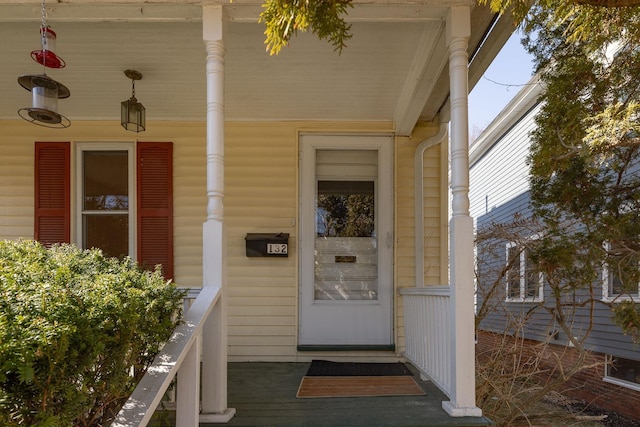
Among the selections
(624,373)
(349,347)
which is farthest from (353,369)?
(624,373)

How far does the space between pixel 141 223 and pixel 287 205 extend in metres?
1.45

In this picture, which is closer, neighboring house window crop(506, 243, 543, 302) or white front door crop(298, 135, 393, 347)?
neighboring house window crop(506, 243, 543, 302)

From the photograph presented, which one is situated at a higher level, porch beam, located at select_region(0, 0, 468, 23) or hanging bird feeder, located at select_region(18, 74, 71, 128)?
porch beam, located at select_region(0, 0, 468, 23)

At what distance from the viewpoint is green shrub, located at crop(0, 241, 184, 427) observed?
4.41ft

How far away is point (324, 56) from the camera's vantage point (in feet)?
11.5

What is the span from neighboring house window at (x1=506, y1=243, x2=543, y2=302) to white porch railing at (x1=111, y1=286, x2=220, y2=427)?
2.84m

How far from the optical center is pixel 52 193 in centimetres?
453

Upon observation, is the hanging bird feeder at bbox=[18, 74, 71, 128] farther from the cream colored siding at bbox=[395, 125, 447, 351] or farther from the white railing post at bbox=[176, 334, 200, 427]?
the cream colored siding at bbox=[395, 125, 447, 351]

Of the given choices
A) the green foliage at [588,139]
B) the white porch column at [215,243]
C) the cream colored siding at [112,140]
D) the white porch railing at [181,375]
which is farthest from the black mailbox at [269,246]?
the green foliage at [588,139]

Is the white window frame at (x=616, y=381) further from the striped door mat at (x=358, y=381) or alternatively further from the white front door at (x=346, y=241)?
the striped door mat at (x=358, y=381)

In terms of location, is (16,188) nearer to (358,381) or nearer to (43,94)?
(43,94)

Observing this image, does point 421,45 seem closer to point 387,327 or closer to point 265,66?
point 265,66

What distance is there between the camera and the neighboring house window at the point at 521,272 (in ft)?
13.9

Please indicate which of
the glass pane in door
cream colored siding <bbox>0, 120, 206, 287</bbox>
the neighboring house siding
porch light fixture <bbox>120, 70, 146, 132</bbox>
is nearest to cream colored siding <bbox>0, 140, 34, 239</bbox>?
cream colored siding <bbox>0, 120, 206, 287</bbox>
